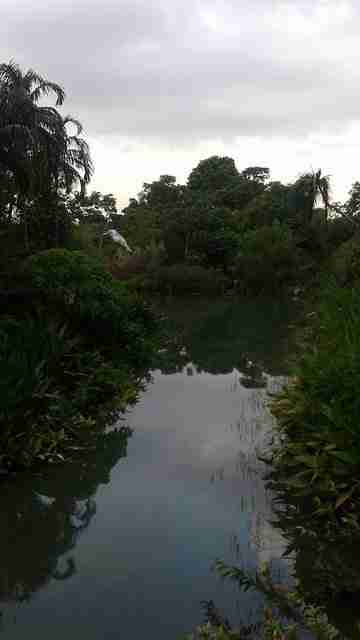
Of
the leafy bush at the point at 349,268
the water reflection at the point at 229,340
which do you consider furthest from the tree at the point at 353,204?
the leafy bush at the point at 349,268

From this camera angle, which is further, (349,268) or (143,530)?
(349,268)

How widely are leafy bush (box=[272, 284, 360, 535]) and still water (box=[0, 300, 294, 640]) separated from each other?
0.44 m

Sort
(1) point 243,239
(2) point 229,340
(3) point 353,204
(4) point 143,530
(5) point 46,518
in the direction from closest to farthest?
1. (4) point 143,530
2. (5) point 46,518
3. (2) point 229,340
4. (1) point 243,239
5. (3) point 353,204

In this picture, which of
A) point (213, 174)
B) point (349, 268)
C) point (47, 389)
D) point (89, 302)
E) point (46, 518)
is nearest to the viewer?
point (46, 518)

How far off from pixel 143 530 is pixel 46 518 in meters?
1.05

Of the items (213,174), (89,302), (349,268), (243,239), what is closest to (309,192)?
(243,239)

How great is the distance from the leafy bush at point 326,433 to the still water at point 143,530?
1.45 ft

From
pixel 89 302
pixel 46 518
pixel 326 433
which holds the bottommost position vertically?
pixel 46 518

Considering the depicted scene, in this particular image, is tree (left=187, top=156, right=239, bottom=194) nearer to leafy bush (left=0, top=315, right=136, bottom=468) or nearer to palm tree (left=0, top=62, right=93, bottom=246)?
palm tree (left=0, top=62, right=93, bottom=246)

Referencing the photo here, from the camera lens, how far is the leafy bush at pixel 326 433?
6.12m

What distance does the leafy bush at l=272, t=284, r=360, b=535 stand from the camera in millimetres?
6121

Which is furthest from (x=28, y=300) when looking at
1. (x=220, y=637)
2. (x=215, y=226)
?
(x=215, y=226)

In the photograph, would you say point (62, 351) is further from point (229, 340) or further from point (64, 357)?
point (229, 340)

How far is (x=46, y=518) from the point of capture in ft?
22.0
